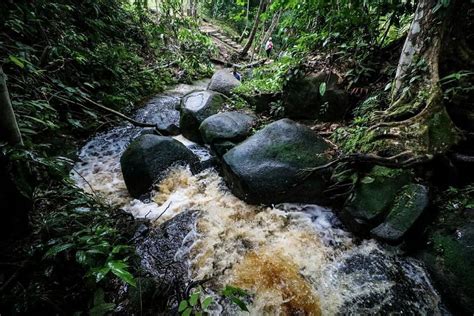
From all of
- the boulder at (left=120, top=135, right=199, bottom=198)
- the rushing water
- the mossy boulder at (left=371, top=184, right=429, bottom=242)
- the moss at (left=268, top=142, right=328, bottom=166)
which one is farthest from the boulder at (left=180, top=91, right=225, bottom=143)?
the mossy boulder at (left=371, top=184, right=429, bottom=242)

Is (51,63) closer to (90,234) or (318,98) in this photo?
(90,234)

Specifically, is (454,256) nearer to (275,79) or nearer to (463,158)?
(463,158)

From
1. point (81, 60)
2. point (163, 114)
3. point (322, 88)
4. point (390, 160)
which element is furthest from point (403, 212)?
point (81, 60)

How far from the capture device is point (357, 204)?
3676mm

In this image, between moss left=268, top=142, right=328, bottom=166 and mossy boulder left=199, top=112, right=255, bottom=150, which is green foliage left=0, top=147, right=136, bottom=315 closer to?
moss left=268, top=142, right=328, bottom=166

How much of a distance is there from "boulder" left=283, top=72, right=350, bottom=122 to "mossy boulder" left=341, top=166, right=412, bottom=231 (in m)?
1.75

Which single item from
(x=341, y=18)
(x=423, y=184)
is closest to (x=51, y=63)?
(x=341, y=18)

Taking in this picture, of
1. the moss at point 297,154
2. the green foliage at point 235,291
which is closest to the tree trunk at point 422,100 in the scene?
the moss at point 297,154

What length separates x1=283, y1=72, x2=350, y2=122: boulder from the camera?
507 cm

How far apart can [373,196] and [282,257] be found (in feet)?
4.96

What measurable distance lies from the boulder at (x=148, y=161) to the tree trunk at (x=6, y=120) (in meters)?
2.46

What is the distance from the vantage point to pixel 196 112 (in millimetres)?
6617

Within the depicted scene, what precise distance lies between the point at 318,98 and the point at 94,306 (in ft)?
16.0

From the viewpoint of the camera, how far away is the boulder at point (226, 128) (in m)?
5.47
